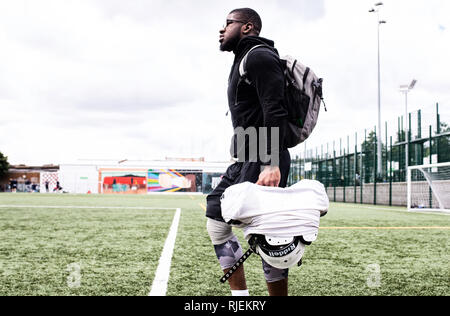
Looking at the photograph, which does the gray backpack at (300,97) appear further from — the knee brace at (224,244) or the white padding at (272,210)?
the knee brace at (224,244)

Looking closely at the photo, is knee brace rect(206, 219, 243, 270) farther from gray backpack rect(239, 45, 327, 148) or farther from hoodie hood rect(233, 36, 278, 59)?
hoodie hood rect(233, 36, 278, 59)

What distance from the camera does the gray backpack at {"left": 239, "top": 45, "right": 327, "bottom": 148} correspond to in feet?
7.33

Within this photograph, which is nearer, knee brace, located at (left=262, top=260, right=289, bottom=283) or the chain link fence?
knee brace, located at (left=262, top=260, right=289, bottom=283)

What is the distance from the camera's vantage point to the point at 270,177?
2145 mm

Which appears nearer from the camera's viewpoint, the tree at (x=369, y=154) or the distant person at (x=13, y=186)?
the tree at (x=369, y=154)

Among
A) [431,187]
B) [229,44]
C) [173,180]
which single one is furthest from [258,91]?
[173,180]

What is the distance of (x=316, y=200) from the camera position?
2.11 m

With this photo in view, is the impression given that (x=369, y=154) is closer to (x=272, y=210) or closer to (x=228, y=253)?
(x=228, y=253)

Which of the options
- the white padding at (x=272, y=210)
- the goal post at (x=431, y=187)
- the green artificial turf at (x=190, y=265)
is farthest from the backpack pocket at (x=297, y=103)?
the goal post at (x=431, y=187)

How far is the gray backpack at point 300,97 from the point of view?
2.23m

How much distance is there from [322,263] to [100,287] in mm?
2342

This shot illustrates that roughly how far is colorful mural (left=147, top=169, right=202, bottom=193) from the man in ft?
169

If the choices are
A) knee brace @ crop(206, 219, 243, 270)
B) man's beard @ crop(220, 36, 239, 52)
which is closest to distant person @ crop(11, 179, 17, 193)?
knee brace @ crop(206, 219, 243, 270)
